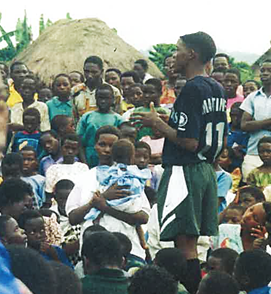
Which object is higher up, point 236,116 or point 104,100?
point 104,100

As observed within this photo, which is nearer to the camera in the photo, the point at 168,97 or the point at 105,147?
the point at 105,147

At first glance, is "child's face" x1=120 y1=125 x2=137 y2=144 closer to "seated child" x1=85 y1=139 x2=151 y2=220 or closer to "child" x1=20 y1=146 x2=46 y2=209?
"child" x1=20 y1=146 x2=46 y2=209

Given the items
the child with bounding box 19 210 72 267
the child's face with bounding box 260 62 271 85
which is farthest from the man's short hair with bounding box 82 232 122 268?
the child's face with bounding box 260 62 271 85

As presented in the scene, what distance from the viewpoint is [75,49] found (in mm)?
15344

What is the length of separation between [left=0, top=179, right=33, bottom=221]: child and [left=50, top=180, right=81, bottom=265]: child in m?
0.54

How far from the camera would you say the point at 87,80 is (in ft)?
34.3

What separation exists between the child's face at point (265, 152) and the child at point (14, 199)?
2.83 m

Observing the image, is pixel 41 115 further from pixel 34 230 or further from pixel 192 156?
pixel 192 156

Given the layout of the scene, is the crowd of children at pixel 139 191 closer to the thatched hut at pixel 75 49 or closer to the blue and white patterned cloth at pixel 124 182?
the blue and white patterned cloth at pixel 124 182

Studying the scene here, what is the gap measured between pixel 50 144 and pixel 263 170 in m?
2.24

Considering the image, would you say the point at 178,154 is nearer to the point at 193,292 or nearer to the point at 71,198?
the point at 193,292

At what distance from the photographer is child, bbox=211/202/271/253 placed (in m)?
6.37

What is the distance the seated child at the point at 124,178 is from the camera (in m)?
6.81

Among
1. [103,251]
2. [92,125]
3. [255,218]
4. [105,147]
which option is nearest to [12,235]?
[103,251]
